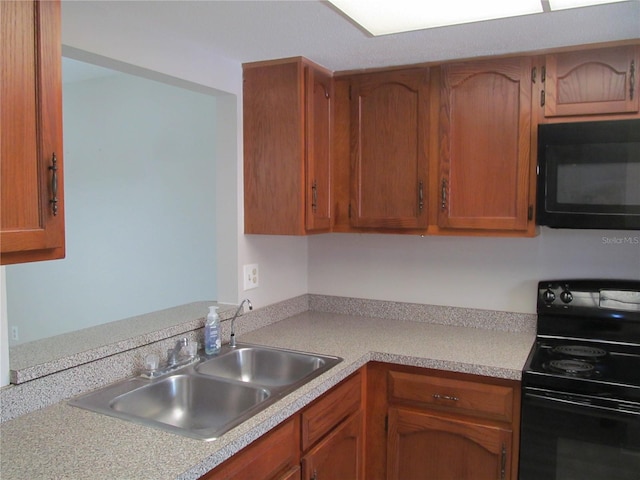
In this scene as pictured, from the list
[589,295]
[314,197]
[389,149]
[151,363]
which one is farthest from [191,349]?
[589,295]

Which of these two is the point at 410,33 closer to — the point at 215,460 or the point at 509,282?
the point at 509,282

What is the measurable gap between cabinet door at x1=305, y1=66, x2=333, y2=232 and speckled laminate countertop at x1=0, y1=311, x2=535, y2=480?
55cm

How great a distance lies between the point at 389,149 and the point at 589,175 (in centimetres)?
83

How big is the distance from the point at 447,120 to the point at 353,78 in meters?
0.49

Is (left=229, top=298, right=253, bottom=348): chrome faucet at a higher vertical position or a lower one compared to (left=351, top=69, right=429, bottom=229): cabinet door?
lower

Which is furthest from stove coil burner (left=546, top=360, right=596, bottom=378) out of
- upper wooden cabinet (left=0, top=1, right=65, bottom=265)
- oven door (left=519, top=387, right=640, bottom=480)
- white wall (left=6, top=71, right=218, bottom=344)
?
white wall (left=6, top=71, right=218, bottom=344)

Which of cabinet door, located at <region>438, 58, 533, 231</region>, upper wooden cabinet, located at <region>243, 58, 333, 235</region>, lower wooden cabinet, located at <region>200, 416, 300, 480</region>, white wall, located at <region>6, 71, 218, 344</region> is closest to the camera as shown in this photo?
lower wooden cabinet, located at <region>200, 416, 300, 480</region>

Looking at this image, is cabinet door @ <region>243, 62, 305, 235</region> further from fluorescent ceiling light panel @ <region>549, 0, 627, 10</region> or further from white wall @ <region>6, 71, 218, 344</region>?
fluorescent ceiling light panel @ <region>549, 0, 627, 10</region>

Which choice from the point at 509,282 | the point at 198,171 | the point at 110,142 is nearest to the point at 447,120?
the point at 509,282

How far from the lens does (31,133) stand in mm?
1103

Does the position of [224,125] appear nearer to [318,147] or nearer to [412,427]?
[318,147]

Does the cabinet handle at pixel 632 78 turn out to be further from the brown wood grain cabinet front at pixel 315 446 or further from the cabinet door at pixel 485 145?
the brown wood grain cabinet front at pixel 315 446

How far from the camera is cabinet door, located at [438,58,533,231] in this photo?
7.01ft

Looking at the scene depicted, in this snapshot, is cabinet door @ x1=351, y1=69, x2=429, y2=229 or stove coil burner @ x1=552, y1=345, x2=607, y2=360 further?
cabinet door @ x1=351, y1=69, x2=429, y2=229
